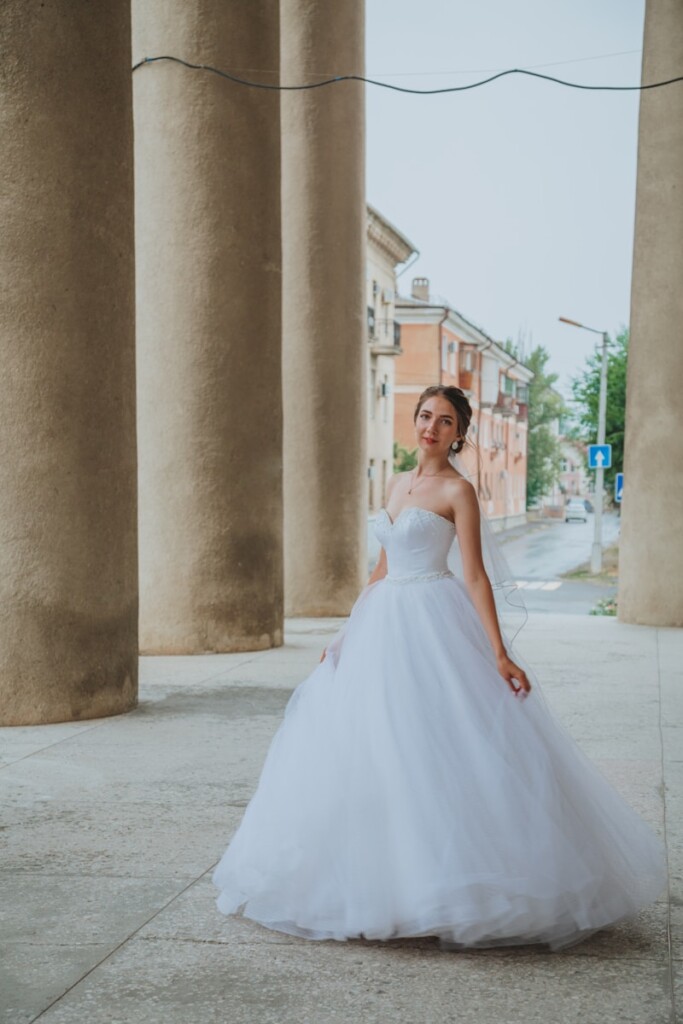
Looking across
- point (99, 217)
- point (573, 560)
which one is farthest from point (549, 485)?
point (99, 217)

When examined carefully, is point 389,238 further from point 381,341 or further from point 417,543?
point 417,543

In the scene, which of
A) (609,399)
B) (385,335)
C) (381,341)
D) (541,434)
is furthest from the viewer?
(541,434)

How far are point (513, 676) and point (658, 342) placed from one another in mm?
12486

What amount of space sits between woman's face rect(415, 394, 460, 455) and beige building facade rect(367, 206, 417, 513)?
46461mm

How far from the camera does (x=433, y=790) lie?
180 inches

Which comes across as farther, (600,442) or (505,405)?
(505,405)

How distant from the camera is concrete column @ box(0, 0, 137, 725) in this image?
8906mm

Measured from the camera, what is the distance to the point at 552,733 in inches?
193

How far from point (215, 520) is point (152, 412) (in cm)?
123

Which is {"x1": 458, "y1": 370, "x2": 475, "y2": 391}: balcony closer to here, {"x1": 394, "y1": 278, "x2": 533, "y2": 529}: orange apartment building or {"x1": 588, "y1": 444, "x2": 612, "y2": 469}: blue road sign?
{"x1": 394, "y1": 278, "x2": 533, "y2": 529}: orange apartment building

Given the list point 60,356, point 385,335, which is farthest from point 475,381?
point 60,356

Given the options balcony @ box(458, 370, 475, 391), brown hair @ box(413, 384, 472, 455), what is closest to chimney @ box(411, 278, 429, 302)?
balcony @ box(458, 370, 475, 391)

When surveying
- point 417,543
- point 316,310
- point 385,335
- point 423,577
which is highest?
point 385,335

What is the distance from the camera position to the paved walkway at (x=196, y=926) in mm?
3939
